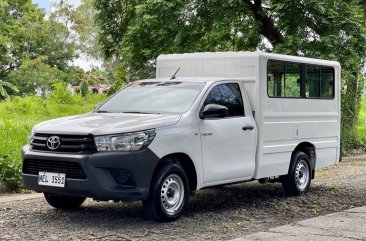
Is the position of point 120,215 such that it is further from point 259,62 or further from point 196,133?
point 259,62

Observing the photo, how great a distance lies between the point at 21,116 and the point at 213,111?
397 inches

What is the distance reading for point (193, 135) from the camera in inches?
307

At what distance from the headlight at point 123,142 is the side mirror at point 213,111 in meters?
1.19

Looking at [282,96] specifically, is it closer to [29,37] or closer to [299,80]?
[299,80]

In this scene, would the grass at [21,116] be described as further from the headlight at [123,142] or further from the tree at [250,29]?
the headlight at [123,142]

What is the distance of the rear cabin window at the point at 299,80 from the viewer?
9469 mm

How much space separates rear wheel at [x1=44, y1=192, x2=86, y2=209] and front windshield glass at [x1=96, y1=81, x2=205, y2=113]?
132cm

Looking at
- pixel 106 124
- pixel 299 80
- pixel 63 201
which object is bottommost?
pixel 63 201

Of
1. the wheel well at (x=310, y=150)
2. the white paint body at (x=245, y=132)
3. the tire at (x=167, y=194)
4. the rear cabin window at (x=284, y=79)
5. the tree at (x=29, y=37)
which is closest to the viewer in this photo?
the tire at (x=167, y=194)

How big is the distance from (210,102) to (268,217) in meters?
1.79

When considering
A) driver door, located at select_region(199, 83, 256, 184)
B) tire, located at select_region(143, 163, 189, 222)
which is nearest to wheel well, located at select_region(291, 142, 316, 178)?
driver door, located at select_region(199, 83, 256, 184)

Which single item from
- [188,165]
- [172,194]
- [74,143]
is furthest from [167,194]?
[74,143]

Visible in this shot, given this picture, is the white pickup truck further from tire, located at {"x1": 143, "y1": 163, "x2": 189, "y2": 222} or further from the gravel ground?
the gravel ground

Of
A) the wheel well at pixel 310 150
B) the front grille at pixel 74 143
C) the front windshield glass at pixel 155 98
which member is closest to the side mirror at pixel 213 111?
the front windshield glass at pixel 155 98
